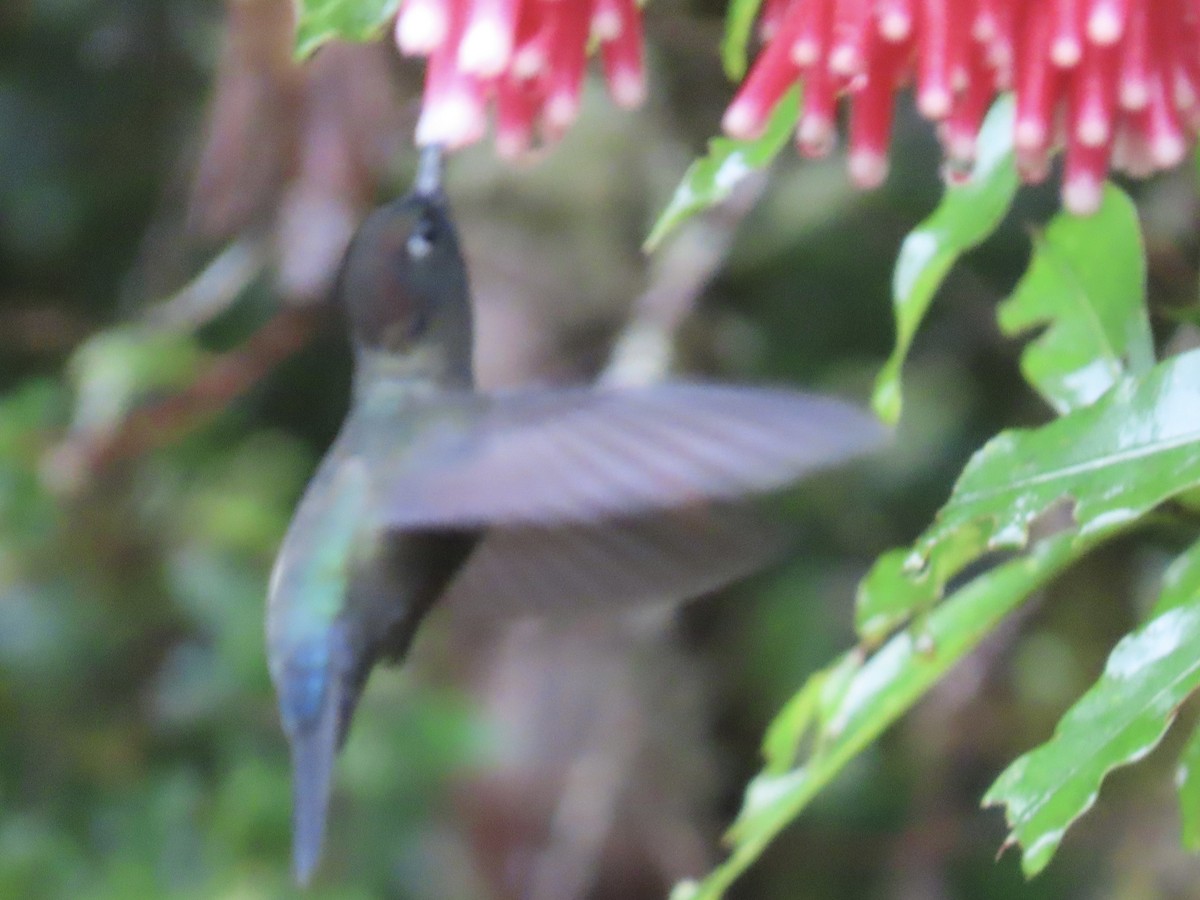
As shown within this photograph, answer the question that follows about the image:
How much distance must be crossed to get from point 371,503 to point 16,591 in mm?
1242

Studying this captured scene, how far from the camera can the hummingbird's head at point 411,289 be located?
1112 millimetres

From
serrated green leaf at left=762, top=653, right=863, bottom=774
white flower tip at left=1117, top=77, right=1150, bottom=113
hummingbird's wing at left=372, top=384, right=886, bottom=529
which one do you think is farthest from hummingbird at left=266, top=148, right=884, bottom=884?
white flower tip at left=1117, top=77, right=1150, bottom=113

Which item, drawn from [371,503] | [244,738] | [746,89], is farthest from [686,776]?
[746,89]

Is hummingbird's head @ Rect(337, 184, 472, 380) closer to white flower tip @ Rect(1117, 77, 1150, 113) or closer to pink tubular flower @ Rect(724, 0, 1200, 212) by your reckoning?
pink tubular flower @ Rect(724, 0, 1200, 212)

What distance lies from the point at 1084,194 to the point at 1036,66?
0.23 ft

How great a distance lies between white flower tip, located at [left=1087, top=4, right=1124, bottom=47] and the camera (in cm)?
77

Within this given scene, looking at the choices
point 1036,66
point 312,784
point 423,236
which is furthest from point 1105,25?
point 312,784

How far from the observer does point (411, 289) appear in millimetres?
1170

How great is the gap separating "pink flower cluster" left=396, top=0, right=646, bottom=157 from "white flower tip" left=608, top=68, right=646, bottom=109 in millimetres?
13

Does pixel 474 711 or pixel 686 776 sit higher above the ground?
pixel 474 711

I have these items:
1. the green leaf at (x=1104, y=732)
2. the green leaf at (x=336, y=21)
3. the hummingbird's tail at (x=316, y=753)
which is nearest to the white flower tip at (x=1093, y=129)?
the green leaf at (x=1104, y=732)

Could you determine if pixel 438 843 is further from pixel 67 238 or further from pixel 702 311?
pixel 67 238

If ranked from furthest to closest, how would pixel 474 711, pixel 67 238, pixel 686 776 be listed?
pixel 67 238
pixel 686 776
pixel 474 711

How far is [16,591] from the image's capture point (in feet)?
7.41
